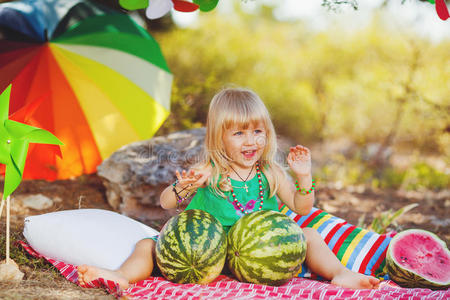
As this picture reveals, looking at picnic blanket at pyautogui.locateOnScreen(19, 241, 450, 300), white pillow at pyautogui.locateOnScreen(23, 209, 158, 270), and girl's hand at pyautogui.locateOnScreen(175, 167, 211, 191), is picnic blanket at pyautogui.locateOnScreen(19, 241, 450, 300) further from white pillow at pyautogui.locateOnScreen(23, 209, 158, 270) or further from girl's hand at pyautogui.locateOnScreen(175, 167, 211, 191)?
girl's hand at pyautogui.locateOnScreen(175, 167, 211, 191)

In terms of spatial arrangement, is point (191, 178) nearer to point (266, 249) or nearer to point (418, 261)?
point (266, 249)

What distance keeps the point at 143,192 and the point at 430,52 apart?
6.93 m

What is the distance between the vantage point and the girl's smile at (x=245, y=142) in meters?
3.33

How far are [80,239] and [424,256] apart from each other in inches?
102

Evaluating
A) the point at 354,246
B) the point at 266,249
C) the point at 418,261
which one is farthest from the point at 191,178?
the point at 418,261

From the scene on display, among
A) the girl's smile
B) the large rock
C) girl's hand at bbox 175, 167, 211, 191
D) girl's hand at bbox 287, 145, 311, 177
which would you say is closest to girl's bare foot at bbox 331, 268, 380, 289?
girl's hand at bbox 287, 145, 311, 177

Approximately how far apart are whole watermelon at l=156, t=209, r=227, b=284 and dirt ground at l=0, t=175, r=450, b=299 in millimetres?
429

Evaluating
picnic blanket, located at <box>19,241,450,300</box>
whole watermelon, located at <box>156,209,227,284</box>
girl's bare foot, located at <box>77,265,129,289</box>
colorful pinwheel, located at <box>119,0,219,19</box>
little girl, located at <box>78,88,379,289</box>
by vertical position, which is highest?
colorful pinwheel, located at <box>119,0,219,19</box>

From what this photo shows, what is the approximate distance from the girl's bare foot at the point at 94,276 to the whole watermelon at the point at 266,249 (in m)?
0.73

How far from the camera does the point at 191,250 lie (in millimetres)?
2721

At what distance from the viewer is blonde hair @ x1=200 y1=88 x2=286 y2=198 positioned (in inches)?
131

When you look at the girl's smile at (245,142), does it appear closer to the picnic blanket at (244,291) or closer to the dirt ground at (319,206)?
the picnic blanket at (244,291)

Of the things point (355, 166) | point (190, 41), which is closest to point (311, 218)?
point (355, 166)

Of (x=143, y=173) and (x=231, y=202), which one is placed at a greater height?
(x=231, y=202)
